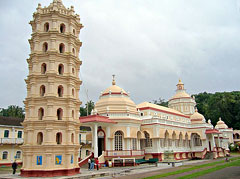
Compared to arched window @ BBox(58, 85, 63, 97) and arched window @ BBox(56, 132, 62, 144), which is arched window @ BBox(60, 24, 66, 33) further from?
arched window @ BBox(56, 132, 62, 144)

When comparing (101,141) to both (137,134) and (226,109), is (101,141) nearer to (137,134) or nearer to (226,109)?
(137,134)

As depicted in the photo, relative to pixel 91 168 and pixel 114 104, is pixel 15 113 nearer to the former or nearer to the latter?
pixel 114 104

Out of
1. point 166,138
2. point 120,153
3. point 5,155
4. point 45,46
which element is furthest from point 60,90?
point 166,138

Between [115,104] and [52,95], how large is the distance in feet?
44.2

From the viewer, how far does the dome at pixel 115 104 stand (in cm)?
3322

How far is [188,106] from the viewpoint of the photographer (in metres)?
54.1

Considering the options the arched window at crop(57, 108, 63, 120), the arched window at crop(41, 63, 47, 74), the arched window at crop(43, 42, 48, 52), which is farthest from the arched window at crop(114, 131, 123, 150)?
the arched window at crop(43, 42, 48, 52)

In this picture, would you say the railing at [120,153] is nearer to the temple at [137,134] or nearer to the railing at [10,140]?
the temple at [137,134]

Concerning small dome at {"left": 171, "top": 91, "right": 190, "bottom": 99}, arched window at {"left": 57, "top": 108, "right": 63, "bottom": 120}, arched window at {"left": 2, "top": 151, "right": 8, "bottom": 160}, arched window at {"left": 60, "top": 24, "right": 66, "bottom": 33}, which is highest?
arched window at {"left": 60, "top": 24, "right": 66, "bottom": 33}

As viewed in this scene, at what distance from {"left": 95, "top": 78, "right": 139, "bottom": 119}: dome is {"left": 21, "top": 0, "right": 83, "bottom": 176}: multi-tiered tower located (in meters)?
9.59

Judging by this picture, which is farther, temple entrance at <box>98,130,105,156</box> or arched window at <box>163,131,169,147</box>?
arched window at <box>163,131,169,147</box>

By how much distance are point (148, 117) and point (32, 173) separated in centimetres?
2061

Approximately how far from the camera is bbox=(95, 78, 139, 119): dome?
109ft

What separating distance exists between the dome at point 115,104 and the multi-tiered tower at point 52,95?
31.5 ft
